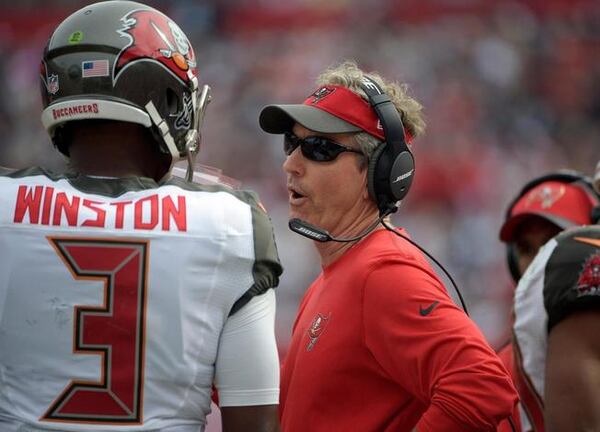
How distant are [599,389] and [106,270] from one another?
52.7 inches

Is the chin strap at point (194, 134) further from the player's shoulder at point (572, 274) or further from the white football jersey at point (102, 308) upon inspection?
the player's shoulder at point (572, 274)

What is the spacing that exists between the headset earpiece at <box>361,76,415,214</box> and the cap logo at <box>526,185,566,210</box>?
4.89ft

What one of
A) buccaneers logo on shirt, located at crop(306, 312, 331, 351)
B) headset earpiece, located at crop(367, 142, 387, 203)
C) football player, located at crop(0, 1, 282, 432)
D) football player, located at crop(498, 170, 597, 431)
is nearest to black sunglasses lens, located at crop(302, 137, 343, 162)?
headset earpiece, located at crop(367, 142, 387, 203)

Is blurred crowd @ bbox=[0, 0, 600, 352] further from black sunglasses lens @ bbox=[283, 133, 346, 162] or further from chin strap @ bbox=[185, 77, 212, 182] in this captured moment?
chin strap @ bbox=[185, 77, 212, 182]

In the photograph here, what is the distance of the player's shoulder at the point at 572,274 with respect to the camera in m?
2.75

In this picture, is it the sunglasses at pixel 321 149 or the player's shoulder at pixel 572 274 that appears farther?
the sunglasses at pixel 321 149

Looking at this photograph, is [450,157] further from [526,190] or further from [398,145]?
[398,145]

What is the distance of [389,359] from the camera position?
8.95ft

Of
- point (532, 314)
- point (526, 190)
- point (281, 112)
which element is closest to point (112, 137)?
point (281, 112)

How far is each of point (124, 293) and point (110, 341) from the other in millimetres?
111

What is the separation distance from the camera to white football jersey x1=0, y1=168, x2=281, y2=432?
225 centimetres

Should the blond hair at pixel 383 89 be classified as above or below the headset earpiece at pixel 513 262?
above

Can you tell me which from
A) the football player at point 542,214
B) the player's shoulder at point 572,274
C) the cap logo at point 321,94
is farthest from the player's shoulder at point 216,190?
the football player at point 542,214

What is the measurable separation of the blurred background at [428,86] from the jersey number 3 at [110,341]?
8486mm
